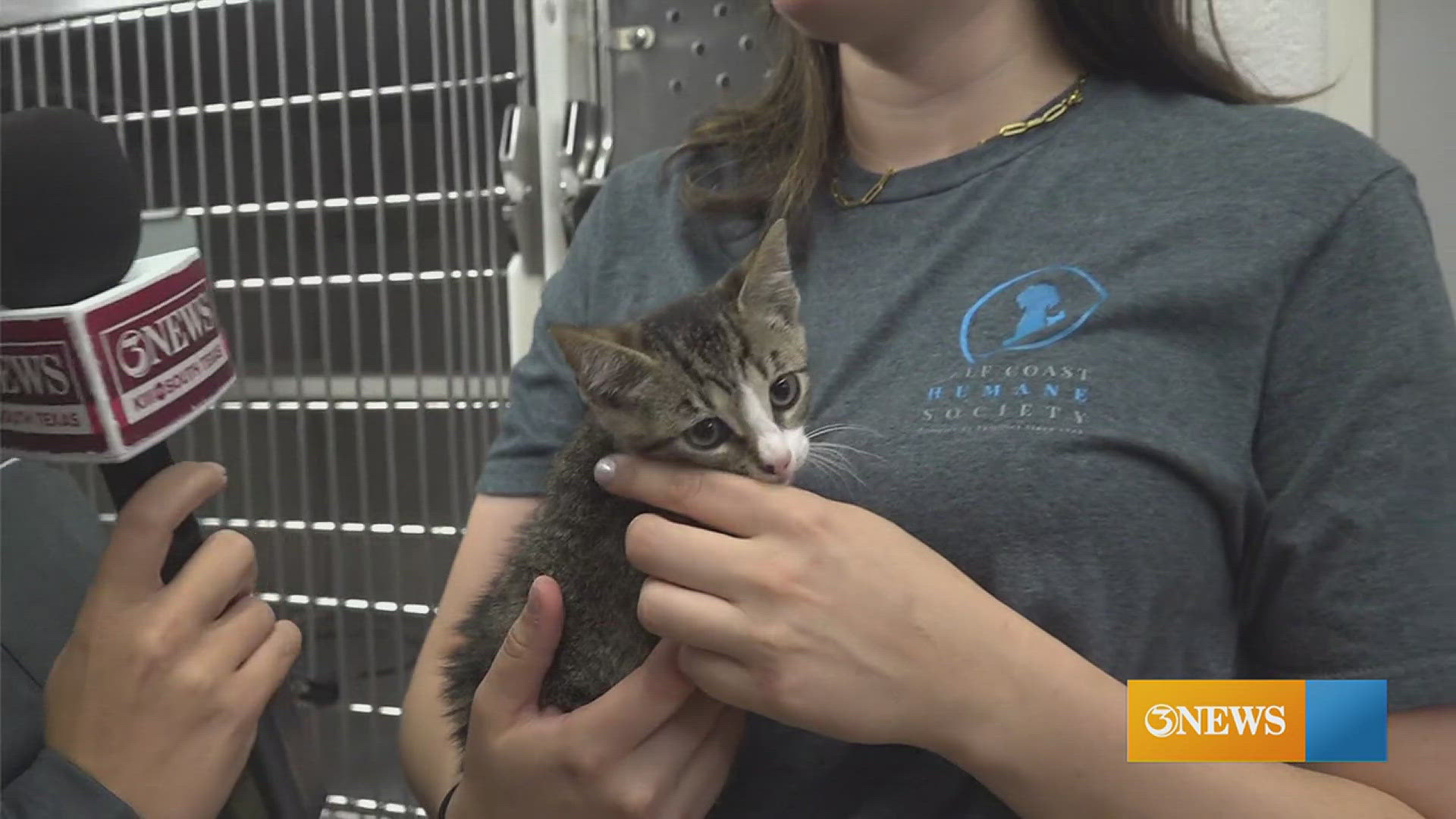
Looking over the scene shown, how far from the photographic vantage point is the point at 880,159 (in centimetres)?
71

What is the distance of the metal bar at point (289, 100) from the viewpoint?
1.02 m

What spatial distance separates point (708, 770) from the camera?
0.55 meters

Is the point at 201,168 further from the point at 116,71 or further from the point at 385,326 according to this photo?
the point at 385,326

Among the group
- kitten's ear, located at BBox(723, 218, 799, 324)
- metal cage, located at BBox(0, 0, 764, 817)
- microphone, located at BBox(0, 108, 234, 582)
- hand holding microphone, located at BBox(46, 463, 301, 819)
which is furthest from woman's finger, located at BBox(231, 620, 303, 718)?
metal cage, located at BBox(0, 0, 764, 817)

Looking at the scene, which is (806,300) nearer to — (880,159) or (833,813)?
(880,159)

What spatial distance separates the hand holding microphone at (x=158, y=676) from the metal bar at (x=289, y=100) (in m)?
0.67

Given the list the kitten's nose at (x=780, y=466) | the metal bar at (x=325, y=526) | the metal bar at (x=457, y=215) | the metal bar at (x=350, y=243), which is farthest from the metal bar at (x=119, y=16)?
the kitten's nose at (x=780, y=466)

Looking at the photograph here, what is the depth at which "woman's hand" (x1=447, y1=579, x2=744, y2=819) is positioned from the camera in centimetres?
53

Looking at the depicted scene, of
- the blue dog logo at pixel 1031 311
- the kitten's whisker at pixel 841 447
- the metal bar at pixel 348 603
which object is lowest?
the metal bar at pixel 348 603

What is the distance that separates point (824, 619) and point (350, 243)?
0.77 metres

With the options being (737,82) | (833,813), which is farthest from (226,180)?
(833,813)

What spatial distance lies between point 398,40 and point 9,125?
696 mm

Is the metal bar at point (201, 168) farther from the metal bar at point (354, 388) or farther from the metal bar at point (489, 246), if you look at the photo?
the metal bar at point (489, 246)

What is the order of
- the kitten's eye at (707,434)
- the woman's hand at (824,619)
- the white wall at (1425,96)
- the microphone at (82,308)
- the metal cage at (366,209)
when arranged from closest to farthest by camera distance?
the microphone at (82,308), the woman's hand at (824,619), the kitten's eye at (707,434), the white wall at (1425,96), the metal cage at (366,209)
